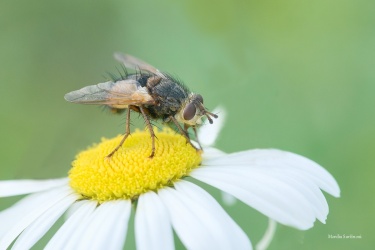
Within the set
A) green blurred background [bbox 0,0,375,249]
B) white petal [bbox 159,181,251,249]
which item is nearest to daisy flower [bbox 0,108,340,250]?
white petal [bbox 159,181,251,249]

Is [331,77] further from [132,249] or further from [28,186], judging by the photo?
[28,186]

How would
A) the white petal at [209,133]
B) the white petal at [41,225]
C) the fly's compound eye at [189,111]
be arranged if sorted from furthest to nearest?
the white petal at [209,133] → the fly's compound eye at [189,111] → the white petal at [41,225]

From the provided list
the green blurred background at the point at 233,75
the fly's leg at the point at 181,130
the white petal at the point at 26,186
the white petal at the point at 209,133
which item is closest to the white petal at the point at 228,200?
the green blurred background at the point at 233,75

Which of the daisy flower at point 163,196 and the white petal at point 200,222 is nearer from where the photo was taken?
the white petal at point 200,222

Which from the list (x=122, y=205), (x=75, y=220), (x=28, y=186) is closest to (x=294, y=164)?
(x=122, y=205)

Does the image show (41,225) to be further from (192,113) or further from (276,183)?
(276,183)

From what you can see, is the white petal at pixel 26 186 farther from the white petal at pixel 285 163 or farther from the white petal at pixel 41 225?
the white petal at pixel 285 163
